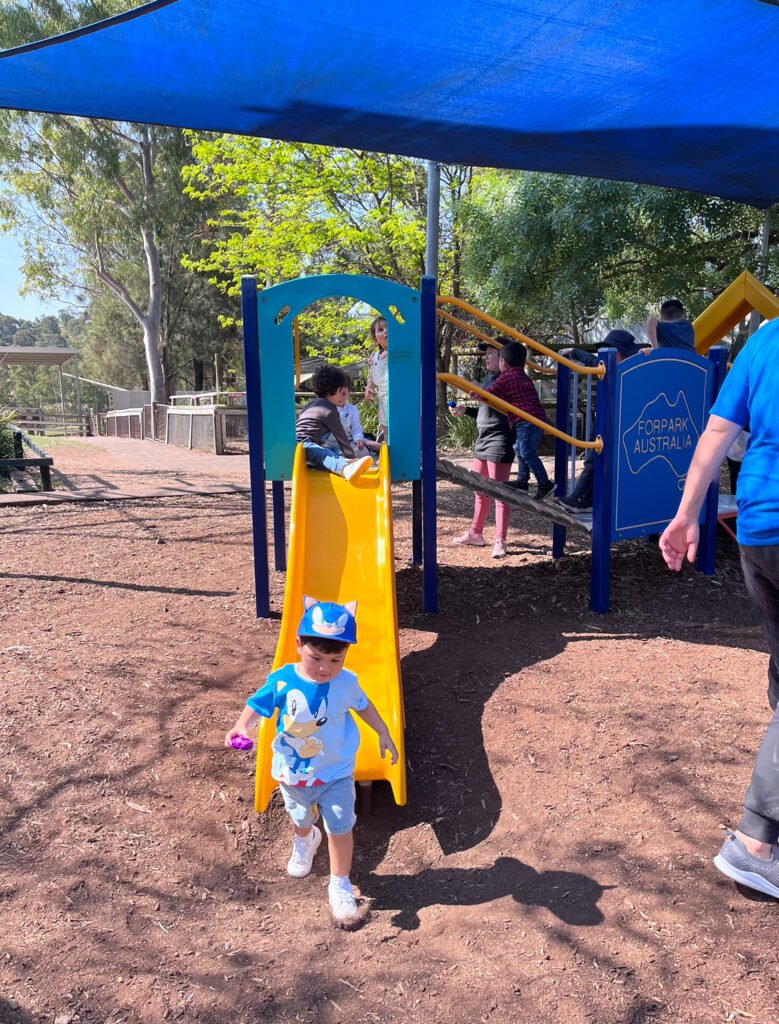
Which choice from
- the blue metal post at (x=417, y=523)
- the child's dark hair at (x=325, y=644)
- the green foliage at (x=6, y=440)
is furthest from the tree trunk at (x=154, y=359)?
the child's dark hair at (x=325, y=644)

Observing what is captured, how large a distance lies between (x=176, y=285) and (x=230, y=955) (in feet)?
129

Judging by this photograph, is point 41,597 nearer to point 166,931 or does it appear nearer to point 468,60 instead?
point 166,931

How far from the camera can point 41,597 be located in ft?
18.0

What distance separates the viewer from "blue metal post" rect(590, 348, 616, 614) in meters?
4.99

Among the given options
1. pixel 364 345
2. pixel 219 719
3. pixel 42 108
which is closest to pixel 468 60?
pixel 42 108

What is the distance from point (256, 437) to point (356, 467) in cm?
74

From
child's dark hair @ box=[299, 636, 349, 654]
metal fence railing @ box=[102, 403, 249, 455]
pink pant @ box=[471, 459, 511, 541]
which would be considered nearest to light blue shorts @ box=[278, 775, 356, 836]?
child's dark hair @ box=[299, 636, 349, 654]

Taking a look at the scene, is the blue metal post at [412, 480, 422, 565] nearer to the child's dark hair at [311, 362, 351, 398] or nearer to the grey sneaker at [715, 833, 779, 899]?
the child's dark hair at [311, 362, 351, 398]

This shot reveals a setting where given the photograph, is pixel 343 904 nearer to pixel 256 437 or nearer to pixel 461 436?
pixel 256 437

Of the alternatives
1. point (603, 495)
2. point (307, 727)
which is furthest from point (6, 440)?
point (307, 727)

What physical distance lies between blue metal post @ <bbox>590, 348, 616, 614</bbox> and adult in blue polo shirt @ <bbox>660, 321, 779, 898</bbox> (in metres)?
2.68

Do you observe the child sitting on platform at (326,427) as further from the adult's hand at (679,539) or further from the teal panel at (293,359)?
the adult's hand at (679,539)

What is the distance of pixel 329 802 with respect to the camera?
8.29ft

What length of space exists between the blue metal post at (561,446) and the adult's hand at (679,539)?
3466 millimetres
